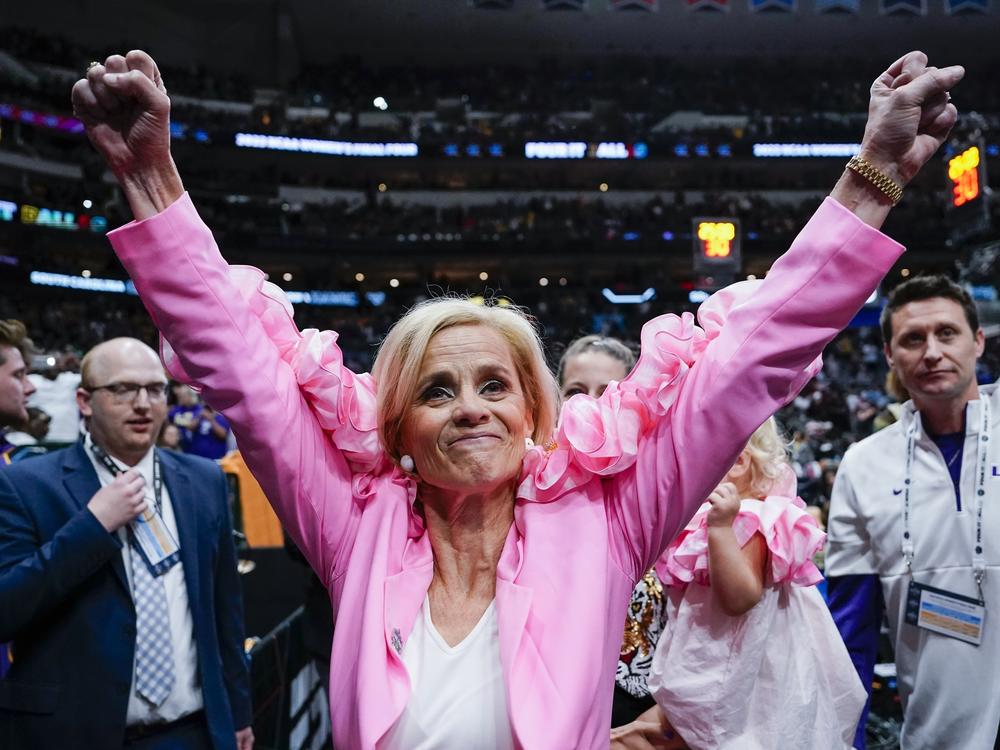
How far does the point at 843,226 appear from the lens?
1.22m

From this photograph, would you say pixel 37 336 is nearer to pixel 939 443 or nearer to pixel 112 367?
pixel 112 367

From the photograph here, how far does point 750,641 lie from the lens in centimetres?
186

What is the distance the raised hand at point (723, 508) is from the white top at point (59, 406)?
5.29 meters

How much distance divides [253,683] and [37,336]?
19.8 m

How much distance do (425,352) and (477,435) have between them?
0.18 m

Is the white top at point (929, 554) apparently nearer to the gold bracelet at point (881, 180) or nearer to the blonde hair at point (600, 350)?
the blonde hair at point (600, 350)

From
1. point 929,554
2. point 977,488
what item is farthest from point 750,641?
point 977,488

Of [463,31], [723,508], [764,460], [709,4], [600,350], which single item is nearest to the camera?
[723,508]

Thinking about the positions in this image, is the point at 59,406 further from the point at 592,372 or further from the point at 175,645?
the point at 592,372

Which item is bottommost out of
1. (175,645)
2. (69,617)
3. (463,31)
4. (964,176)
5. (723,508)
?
(175,645)

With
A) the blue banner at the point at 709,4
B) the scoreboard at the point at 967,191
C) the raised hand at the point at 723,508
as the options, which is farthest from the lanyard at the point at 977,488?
the blue banner at the point at 709,4

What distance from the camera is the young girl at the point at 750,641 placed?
5.97 feet

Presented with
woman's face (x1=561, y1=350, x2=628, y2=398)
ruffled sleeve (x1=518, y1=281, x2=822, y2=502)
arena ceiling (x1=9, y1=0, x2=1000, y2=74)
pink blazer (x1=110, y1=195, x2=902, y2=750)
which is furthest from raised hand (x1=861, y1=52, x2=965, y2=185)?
arena ceiling (x1=9, y1=0, x2=1000, y2=74)

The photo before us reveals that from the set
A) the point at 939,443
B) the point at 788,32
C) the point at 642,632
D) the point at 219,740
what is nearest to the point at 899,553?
the point at 939,443
